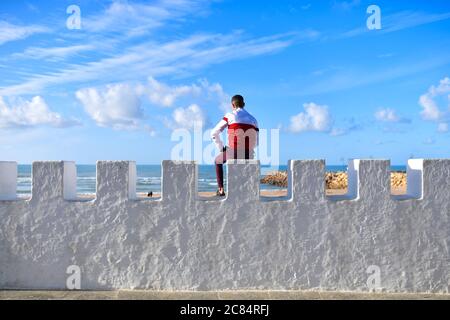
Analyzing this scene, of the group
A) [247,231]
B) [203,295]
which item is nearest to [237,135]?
[247,231]

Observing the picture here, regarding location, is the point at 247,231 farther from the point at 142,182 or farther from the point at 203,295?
the point at 142,182

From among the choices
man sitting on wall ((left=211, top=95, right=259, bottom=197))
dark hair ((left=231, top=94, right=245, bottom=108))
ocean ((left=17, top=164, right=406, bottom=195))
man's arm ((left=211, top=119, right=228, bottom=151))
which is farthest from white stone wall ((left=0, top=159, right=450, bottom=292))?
ocean ((left=17, top=164, right=406, bottom=195))

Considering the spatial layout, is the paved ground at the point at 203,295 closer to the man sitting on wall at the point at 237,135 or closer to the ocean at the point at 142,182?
the man sitting on wall at the point at 237,135

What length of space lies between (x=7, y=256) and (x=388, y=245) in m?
4.64

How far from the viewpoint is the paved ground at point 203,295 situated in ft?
17.7

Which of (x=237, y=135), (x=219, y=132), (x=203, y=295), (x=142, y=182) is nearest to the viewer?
(x=203, y=295)

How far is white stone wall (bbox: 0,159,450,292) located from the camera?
5586mm

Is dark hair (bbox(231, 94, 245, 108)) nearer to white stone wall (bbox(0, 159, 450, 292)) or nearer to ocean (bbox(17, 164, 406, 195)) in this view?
white stone wall (bbox(0, 159, 450, 292))

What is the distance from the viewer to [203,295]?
551 cm

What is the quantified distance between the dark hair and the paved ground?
2.39 metres

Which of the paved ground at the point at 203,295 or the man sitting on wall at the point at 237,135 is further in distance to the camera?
A: the man sitting on wall at the point at 237,135

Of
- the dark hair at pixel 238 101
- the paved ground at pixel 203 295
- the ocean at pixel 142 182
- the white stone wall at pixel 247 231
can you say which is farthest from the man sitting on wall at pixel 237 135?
the ocean at pixel 142 182

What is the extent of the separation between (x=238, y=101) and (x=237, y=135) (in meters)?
0.48
